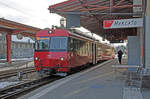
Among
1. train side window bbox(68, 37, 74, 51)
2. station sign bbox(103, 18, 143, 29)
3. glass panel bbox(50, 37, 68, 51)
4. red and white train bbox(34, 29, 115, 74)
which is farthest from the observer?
train side window bbox(68, 37, 74, 51)

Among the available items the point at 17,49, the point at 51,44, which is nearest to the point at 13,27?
the point at 51,44

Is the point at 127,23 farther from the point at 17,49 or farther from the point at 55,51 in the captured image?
the point at 17,49

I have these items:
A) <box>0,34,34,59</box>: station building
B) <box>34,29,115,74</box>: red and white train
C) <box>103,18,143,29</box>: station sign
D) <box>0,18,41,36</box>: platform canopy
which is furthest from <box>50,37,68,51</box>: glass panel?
<box>0,34,34,59</box>: station building

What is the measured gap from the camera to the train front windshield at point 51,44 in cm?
1141

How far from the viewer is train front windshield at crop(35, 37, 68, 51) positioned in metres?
11.4

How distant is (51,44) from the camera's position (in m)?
11.7

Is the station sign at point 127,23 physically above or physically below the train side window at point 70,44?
above

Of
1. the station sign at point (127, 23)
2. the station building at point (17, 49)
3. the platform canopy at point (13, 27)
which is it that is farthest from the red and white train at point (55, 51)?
the station building at point (17, 49)

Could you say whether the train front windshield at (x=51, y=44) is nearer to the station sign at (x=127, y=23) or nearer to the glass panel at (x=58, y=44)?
the glass panel at (x=58, y=44)

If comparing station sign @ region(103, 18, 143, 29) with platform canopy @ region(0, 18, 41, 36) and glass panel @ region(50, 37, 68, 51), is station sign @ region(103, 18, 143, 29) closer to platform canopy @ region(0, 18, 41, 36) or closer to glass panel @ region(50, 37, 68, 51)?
glass panel @ region(50, 37, 68, 51)

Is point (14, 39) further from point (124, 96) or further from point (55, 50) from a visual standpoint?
point (124, 96)

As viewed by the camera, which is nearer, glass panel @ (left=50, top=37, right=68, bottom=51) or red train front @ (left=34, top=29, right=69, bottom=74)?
red train front @ (left=34, top=29, right=69, bottom=74)

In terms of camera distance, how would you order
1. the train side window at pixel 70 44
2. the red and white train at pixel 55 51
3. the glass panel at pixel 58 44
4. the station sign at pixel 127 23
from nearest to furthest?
the station sign at pixel 127 23 < the red and white train at pixel 55 51 < the glass panel at pixel 58 44 < the train side window at pixel 70 44

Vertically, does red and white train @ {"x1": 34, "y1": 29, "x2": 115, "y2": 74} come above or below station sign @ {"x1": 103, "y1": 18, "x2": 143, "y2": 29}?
below
